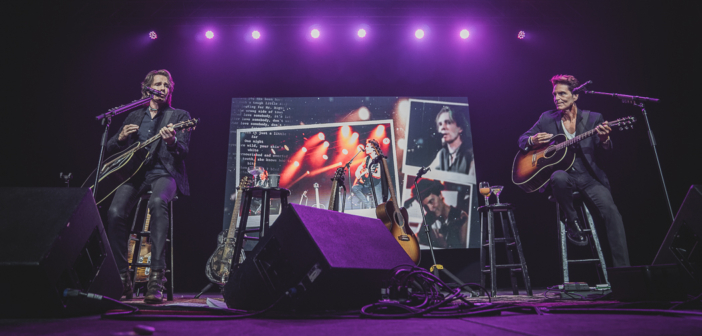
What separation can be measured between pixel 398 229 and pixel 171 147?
1966 millimetres

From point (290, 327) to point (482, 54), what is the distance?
4.83 metres

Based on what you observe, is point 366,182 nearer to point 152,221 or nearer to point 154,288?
Result: point 152,221

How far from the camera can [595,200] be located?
2.96m

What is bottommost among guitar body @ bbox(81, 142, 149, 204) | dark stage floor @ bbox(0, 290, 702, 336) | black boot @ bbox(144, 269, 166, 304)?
dark stage floor @ bbox(0, 290, 702, 336)

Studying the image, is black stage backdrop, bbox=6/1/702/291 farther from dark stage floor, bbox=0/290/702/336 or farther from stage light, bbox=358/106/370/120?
dark stage floor, bbox=0/290/702/336

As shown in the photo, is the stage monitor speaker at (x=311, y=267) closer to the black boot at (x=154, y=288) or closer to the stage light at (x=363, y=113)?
the black boot at (x=154, y=288)

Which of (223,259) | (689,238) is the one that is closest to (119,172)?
(223,259)

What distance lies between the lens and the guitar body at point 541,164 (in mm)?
3193

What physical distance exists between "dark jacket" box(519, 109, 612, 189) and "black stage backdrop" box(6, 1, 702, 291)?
126cm

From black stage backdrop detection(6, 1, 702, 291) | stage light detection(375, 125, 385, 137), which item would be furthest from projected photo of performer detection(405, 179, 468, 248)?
stage light detection(375, 125, 385, 137)

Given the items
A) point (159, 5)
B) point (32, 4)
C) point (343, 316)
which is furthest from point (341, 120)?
point (32, 4)

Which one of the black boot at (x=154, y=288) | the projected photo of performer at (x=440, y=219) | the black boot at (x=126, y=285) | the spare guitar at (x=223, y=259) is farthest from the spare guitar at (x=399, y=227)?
the black boot at (x=126, y=285)

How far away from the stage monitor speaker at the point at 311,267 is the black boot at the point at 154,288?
1.03 meters

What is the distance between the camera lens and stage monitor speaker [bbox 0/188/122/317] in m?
1.19
